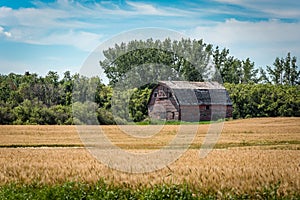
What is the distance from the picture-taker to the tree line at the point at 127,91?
43125 millimetres

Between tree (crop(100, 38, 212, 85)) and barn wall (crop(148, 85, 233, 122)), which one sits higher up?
tree (crop(100, 38, 212, 85))

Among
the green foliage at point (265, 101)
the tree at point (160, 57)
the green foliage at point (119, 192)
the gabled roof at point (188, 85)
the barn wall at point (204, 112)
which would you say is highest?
the tree at point (160, 57)

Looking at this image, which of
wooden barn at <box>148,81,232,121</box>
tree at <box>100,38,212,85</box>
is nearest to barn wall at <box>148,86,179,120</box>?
wooden barn at <box>148,81,232,121</box>

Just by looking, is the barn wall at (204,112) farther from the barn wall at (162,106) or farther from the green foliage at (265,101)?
the green foliage at (265,101)

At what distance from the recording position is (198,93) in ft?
183

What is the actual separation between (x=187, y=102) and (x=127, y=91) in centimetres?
1049

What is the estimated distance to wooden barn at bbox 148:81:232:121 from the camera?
53531mm

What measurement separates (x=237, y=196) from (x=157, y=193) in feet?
5.83

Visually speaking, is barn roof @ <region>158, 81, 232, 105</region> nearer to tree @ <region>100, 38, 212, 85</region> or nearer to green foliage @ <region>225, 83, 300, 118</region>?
green foliage @ <region>225, 83, 300, 118</region>

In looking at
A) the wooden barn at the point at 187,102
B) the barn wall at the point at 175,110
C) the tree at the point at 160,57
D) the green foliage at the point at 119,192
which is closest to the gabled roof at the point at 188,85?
the wooden barn at the point at 187,102

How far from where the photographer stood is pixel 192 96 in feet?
180

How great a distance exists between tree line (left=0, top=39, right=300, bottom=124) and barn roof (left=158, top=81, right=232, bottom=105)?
1.30m

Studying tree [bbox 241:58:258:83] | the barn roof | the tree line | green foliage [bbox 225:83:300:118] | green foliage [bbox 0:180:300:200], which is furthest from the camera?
tree [bbox 241:58:258:83]

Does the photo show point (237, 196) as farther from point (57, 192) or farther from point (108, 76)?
point (108, 76)
